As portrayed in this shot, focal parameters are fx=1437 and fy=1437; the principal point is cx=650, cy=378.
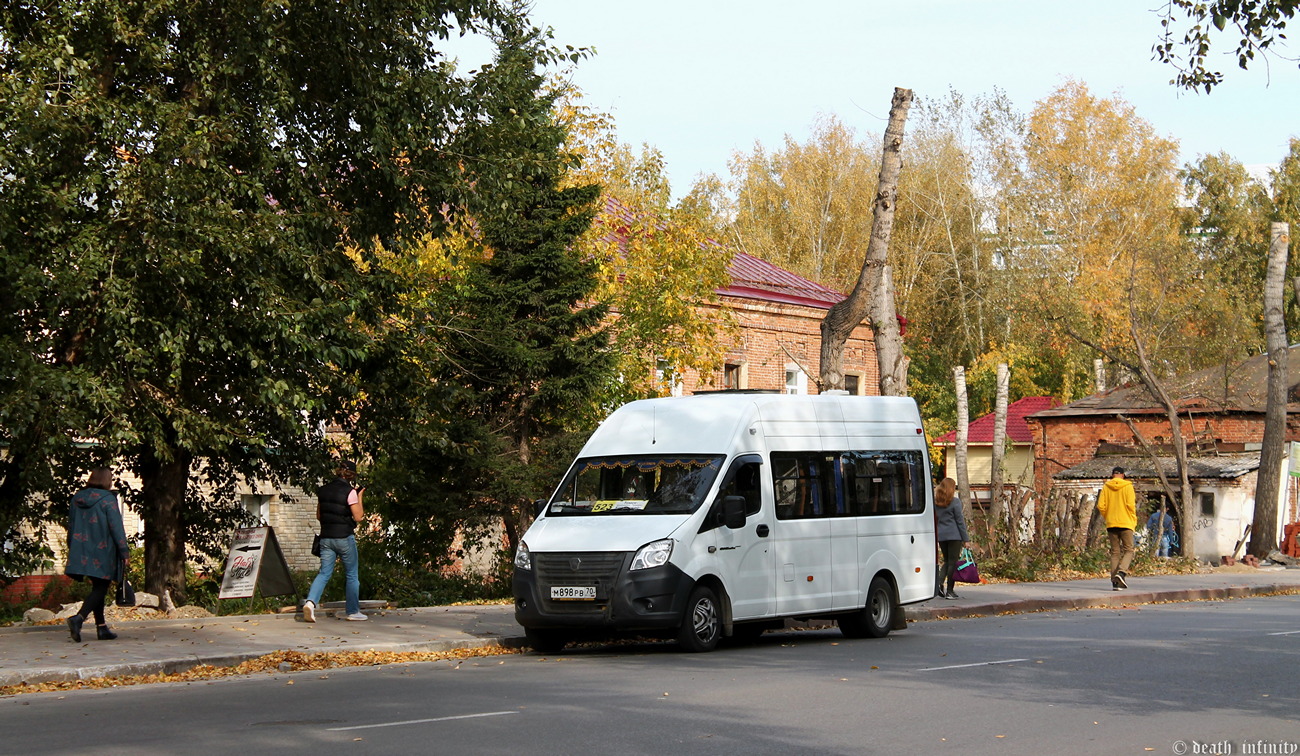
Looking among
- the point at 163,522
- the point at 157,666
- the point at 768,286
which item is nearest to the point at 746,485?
the point at 157,666

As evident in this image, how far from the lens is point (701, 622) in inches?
555

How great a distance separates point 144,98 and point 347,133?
2.55 metres

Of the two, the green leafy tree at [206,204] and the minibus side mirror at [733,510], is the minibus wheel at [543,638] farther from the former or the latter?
the green leafy tree at [206,204]

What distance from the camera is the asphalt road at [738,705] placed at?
8.31 metres

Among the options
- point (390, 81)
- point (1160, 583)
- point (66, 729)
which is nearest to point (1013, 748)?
point (66, 729)

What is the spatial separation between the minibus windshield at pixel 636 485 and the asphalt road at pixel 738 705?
57.9 inches

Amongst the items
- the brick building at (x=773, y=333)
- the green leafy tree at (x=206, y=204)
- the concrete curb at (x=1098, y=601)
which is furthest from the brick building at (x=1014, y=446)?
the green leafy tree at (x=206, y=204)

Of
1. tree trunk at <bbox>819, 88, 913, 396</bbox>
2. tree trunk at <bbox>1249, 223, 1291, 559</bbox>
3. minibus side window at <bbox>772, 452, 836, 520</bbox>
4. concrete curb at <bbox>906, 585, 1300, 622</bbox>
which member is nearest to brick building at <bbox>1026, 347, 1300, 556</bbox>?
tree trunk at <bbox>1249, 223, 1291, 559</bbox>

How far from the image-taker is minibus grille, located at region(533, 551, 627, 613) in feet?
44.8

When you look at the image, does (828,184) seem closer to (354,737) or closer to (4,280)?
(4,280)

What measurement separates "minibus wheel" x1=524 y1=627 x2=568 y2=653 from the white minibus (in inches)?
0.6

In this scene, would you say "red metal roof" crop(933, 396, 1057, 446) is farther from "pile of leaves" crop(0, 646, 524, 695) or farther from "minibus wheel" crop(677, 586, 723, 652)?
"pile of leaves" crop(0, 646, 524, 695)

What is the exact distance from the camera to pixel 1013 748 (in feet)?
26.5

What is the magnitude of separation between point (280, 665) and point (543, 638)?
272cm
